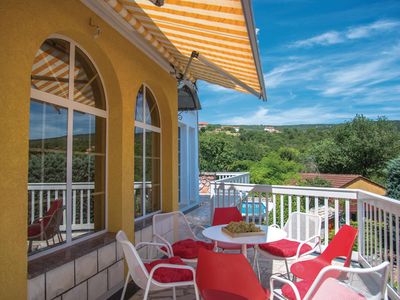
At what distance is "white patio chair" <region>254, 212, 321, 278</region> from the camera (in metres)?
4.20

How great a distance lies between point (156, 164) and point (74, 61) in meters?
3.03

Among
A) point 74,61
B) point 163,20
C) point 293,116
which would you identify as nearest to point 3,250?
point 74,61

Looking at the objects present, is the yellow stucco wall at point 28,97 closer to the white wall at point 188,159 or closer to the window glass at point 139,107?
the window glass at point 139,107

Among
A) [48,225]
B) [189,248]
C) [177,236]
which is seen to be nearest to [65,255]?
[48,225]

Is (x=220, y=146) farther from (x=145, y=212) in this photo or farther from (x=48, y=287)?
(x=48, y=287)

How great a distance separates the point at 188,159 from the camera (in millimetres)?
12570

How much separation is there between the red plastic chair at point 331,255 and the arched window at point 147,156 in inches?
120

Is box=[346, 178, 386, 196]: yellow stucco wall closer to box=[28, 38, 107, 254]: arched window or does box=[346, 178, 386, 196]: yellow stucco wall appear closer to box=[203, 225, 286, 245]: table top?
box=[203, 225, 286, 245]: table top

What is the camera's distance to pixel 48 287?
9.80 feet

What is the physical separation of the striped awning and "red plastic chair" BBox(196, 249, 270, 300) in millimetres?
2007

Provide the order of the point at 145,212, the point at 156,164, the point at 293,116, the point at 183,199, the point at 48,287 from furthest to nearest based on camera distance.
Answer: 1. the point at 293,116
2. the point at 183,199
3. the point at 156,164
4. the point at 145,212
5. the point at 48,287

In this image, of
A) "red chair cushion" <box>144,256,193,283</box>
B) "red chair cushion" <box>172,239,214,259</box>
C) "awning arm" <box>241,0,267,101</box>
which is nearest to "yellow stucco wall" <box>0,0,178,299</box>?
"red chair cushion" <box>172,239,214,259</box>

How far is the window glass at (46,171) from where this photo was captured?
3.26m

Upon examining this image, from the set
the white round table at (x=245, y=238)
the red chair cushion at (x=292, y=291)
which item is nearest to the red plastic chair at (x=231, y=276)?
the red chair cushion at (x=292, y=291)
